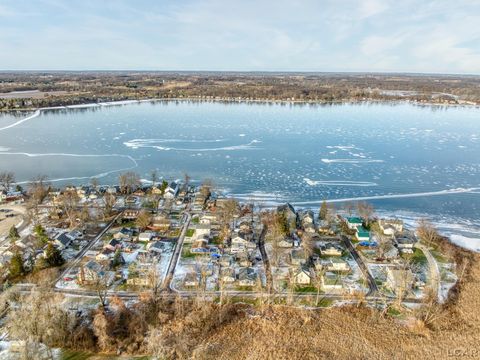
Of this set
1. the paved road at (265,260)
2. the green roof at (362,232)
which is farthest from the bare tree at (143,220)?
the green roof at (362,232)

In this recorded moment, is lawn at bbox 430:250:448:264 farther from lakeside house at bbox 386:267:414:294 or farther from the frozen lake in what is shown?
lakeside house at bbox 386:267:414:294

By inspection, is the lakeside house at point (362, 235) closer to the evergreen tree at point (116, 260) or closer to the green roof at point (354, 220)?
the green roof at point (354, 220)

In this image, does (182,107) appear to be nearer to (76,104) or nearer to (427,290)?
(76,104)

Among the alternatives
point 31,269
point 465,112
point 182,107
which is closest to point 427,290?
point 31,269

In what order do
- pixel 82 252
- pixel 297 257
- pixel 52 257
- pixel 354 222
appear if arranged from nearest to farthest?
pixel 52 257, pixel 297 257, pixel 82 252, pixel 354 222

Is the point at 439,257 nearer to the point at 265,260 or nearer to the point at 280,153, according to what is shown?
the point at 265,260

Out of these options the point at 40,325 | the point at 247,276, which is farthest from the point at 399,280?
the point at 40,325
